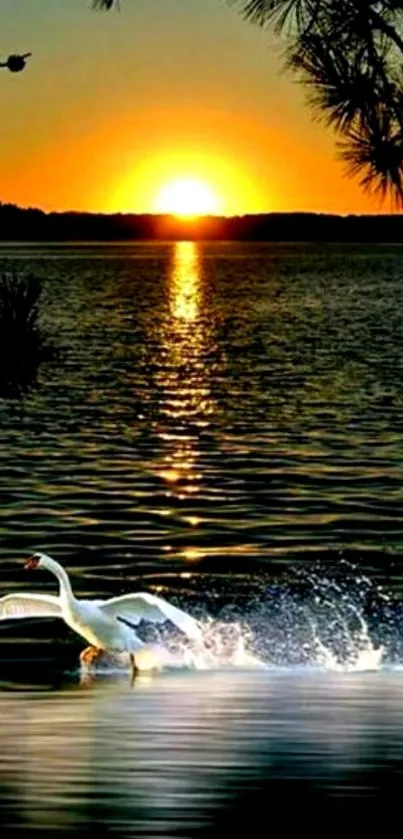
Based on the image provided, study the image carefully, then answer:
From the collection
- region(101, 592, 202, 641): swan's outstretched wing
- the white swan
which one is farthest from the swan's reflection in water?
the white swan

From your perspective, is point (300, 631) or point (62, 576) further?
point (300, 631)

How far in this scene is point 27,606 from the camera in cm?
2016

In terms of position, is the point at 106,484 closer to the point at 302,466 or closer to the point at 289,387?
the point at 302,466

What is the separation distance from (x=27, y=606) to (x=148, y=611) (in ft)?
2.81

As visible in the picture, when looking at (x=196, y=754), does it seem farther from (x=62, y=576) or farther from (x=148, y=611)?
(x=62, y=576)

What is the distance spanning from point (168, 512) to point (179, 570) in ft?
16.4

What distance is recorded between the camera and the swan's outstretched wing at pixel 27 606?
20.0m

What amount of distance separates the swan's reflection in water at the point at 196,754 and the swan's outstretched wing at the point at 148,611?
82 cm

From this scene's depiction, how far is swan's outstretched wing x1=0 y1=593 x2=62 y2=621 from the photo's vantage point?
1998 centimetres

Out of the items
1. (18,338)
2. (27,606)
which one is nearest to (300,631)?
(27,606)

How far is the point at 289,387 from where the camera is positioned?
53594 mm

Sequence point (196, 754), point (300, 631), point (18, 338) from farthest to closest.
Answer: point (18, 338), point (300, 631), point (196, 754)

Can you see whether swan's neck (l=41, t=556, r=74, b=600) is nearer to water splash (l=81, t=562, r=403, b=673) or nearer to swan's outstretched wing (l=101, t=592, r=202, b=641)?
swan's outstretched wing (l=101, t=592, r=202, b=641)

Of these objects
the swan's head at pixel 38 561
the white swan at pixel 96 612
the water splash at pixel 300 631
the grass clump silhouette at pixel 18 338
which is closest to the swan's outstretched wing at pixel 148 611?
the white swan at pixel 96 612
